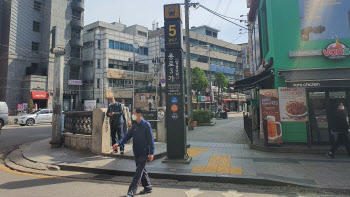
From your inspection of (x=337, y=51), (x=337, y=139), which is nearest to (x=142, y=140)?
(x=337, y=139)

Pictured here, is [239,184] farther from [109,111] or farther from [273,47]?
[273,47]

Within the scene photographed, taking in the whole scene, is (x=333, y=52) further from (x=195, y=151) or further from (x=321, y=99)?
(x=195, y=151)

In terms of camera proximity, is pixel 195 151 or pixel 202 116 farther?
pixel 202 116

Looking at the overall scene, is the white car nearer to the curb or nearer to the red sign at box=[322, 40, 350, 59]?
A: the curb

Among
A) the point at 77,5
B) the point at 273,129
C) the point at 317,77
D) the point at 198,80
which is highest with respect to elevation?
the point at 77,5

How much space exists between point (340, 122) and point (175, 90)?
5.55 m

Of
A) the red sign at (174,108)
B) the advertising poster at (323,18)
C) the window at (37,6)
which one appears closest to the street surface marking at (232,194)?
the red sign at (174,108)

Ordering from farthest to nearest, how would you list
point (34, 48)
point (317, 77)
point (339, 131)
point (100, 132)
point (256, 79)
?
1. point (34, 48)
2. point (256, 79)
3. point (317, 77)
4. point (100, 132)
5. point (339, 131)

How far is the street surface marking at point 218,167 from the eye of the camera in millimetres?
5578

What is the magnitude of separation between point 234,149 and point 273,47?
15.2ft

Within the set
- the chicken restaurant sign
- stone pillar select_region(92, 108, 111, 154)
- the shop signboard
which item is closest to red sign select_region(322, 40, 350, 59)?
the chicken restaurant sign

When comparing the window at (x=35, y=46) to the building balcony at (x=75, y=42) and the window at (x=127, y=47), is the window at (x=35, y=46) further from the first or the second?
the window at (x=127, y=47)

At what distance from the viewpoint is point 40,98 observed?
31750 millimetres

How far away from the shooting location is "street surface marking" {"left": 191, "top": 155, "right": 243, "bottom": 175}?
5.58 meters
